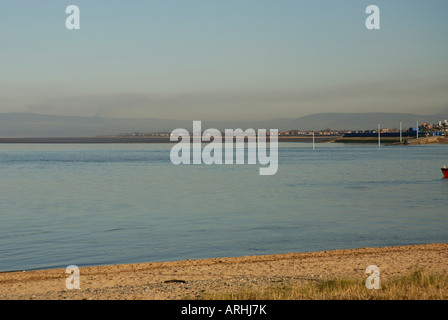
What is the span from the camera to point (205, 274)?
18.1 meters

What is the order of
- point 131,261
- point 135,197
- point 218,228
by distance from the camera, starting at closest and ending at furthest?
point 131,261 < point 218,228 < point 135,197

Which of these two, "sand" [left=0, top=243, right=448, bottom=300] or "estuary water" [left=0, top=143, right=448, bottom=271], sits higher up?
"sand" [left=0, top=243, right=448, bottom=300]

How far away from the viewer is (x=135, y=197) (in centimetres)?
4581

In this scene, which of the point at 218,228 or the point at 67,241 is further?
the point at 218,228

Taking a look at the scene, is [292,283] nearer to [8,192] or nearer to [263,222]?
[263,222]

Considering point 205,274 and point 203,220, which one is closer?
point 205,274

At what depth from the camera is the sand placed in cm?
1506

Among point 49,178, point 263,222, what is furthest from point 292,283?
point 49,178

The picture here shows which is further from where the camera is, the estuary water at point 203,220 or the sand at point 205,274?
the estuary water at point 203,220

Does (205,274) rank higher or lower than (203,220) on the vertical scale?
higher

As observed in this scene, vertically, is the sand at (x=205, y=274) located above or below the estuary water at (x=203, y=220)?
above

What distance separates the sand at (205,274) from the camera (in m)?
15.1

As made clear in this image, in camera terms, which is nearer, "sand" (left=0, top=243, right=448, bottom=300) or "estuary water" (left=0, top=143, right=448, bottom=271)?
"sand" (left=0, top=243, right=448, bottom=300)
